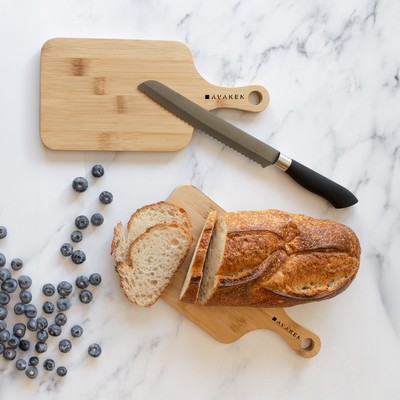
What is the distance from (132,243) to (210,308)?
0.33 meters

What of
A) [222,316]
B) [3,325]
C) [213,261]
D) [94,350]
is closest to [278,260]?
[213,261]

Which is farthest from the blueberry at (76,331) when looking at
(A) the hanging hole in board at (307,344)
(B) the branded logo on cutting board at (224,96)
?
(B) the branded logo on cutting board at (224,96)

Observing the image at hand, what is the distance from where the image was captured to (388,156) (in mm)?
1938

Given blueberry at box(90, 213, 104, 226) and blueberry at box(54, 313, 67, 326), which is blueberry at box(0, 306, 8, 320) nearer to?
blueberry at box(54, 313, 67, 326)

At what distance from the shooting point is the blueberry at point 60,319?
179cm

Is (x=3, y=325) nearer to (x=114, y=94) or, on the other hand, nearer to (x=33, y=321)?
(x=33, y=321)

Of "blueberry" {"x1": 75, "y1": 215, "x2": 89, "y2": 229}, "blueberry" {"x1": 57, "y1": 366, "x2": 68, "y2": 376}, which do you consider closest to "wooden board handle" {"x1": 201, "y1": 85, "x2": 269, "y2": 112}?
"blueberry" {"x1": 75, "y1": 215, "x2": 89, "y2": 229}

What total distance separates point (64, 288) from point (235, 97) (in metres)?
0.80

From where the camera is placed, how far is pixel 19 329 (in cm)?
176

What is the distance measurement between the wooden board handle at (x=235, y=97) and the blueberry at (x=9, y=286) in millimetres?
808

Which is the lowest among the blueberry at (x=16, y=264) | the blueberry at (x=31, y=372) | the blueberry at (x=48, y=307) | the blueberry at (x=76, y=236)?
the blueberry at (x=31, y=372)

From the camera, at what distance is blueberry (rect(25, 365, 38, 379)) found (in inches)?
69.9

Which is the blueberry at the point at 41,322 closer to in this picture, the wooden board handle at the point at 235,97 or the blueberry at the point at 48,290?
the blueberry at the point at 48,290

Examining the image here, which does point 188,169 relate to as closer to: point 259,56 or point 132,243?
Answer: point 132,243
